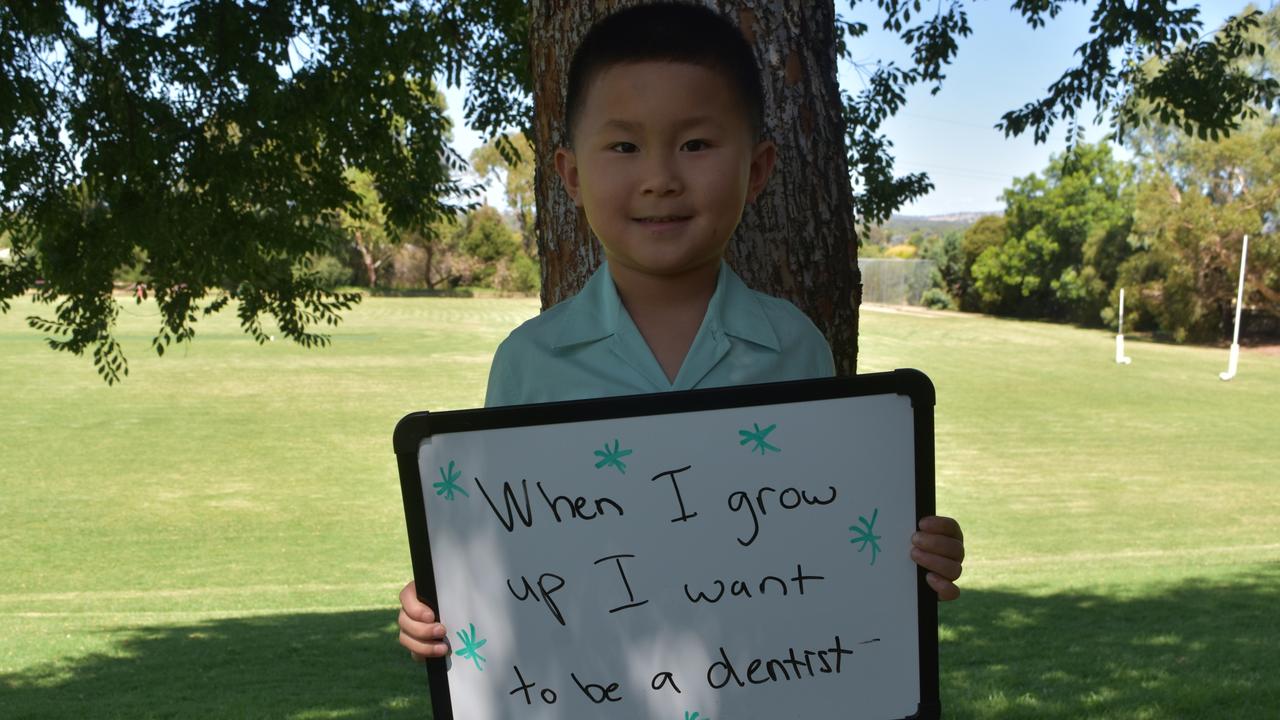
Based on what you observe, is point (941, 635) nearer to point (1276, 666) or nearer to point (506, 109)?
point (1276, 666)

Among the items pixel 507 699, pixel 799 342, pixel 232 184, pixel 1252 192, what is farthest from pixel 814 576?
pixel 1252 192

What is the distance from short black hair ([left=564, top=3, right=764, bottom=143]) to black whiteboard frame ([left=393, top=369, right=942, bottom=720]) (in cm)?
46

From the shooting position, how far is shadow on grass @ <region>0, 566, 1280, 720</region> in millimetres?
5914

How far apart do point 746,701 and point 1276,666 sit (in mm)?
5911

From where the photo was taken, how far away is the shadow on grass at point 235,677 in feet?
21.0

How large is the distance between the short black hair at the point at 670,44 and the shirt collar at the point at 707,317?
290 millimetres

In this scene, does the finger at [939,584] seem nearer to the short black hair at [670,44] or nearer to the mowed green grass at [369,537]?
the short black hair at [670,44]

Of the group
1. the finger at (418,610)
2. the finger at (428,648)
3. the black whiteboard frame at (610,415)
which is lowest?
the finger at (428,648)

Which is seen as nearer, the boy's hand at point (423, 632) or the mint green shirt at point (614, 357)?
the boy's hand at point (423, 632)

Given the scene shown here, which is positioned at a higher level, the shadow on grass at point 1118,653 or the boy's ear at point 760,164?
the boy's ear at point 760,164

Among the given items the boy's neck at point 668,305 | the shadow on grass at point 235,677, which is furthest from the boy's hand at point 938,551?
the shadow on grass at point 235,677

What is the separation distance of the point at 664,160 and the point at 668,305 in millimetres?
257

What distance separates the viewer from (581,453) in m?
1.76

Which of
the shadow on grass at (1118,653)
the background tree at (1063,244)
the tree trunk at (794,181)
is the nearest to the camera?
the tree trunk at (794,181)
